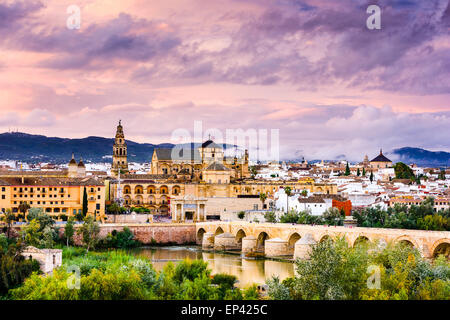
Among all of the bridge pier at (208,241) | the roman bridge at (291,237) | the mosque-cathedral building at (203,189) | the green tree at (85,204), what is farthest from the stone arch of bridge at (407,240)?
the mosque-cathedral building at (203,189)

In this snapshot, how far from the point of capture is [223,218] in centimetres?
5597

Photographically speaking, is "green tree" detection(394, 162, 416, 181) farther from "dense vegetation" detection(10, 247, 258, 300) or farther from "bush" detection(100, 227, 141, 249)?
"dense vegetation" detection(10, 247, 258, 300)

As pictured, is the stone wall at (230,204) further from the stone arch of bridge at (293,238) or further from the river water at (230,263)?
the stone arch of bridge at (293,238)

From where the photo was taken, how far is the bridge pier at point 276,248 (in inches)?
1583

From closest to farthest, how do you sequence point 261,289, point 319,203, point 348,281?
point 348,281, point 261,289, point 319,203

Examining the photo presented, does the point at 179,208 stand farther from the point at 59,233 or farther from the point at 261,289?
the point at 261,289

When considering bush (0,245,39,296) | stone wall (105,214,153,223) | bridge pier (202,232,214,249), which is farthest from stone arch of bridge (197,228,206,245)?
bush (0,245,39,296)

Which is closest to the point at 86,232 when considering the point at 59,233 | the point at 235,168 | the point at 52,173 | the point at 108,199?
the point at 59,233

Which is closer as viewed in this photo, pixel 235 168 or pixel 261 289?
pixel 261 289

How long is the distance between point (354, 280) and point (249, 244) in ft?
70.1

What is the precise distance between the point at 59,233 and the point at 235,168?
119 ft

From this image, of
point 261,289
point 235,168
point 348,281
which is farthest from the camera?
point 235,168

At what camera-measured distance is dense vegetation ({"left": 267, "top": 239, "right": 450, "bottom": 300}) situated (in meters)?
20.8
